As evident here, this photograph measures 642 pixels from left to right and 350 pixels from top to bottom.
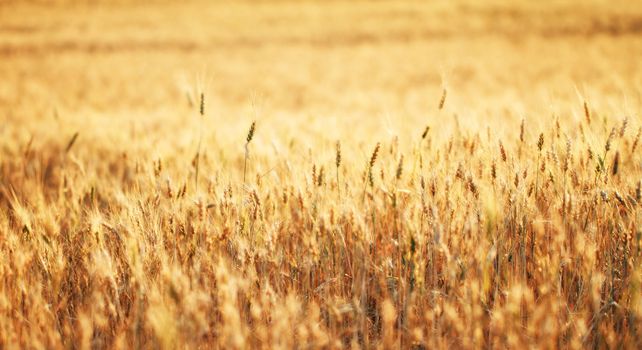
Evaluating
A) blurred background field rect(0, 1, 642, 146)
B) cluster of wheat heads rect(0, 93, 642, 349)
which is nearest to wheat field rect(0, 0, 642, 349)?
cluster of wheat heads rect(0, 93, 642, 349)

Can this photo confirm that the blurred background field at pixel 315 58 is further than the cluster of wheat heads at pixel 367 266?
Yes

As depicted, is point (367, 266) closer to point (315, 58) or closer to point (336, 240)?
point (336, 240)

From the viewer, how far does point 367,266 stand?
5.15ft

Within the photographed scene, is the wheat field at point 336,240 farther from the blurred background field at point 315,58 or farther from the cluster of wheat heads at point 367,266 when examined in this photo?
the blurred background field at point 315,58

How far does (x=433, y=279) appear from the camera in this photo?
5.41ft

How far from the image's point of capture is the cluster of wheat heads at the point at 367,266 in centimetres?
133

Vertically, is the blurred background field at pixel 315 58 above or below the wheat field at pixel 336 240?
above

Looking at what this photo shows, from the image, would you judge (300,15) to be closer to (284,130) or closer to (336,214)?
(284,130)

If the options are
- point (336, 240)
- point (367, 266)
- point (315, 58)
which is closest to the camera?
point (367, 266)

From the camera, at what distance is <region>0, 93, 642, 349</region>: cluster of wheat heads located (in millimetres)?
1325

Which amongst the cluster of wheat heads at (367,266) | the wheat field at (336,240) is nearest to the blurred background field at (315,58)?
the wheat field at (336,240)

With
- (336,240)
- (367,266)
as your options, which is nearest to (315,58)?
(336,240)

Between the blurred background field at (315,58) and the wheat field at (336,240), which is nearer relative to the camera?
the wheat field at (336,240)

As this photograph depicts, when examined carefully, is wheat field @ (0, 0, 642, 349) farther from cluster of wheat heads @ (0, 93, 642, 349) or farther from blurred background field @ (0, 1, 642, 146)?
blurred background field @ (0, 1, 642, 146)
